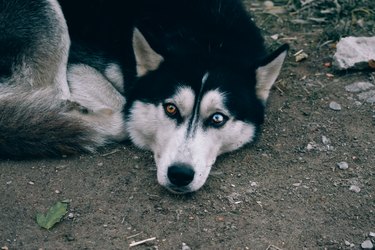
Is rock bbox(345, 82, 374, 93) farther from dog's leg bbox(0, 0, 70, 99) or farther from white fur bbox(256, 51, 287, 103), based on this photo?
dog's leg bbox(0, 0, 70, 99)

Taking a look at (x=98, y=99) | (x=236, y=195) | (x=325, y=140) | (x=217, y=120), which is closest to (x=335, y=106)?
(x=325, y=140)

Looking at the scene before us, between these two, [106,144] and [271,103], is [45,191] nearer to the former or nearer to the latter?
[106,144]

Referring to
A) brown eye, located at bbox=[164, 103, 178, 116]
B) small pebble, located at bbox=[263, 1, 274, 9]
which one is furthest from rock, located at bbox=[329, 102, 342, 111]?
small pebble, located at bbox=[263, 1, 274, 9]

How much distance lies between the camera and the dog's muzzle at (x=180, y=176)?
3879 mm

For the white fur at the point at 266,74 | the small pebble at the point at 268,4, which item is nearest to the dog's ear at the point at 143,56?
the white fur at the point at 266,74

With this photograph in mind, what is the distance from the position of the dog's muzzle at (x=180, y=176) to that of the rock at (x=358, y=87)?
6.98 feet

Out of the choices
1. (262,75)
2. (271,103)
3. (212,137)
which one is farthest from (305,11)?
(212,137)

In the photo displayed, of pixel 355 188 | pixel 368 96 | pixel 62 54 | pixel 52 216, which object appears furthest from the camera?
pixel 368 96

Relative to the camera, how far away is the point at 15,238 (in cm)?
363

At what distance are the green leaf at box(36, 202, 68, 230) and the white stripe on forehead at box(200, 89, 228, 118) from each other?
1.18 meters

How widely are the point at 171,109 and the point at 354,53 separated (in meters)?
2.23

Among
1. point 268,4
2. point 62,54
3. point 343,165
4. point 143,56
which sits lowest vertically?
point 268,4

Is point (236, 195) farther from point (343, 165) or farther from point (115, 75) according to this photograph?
point (115, 75)

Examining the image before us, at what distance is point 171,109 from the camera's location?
13.8 feet
